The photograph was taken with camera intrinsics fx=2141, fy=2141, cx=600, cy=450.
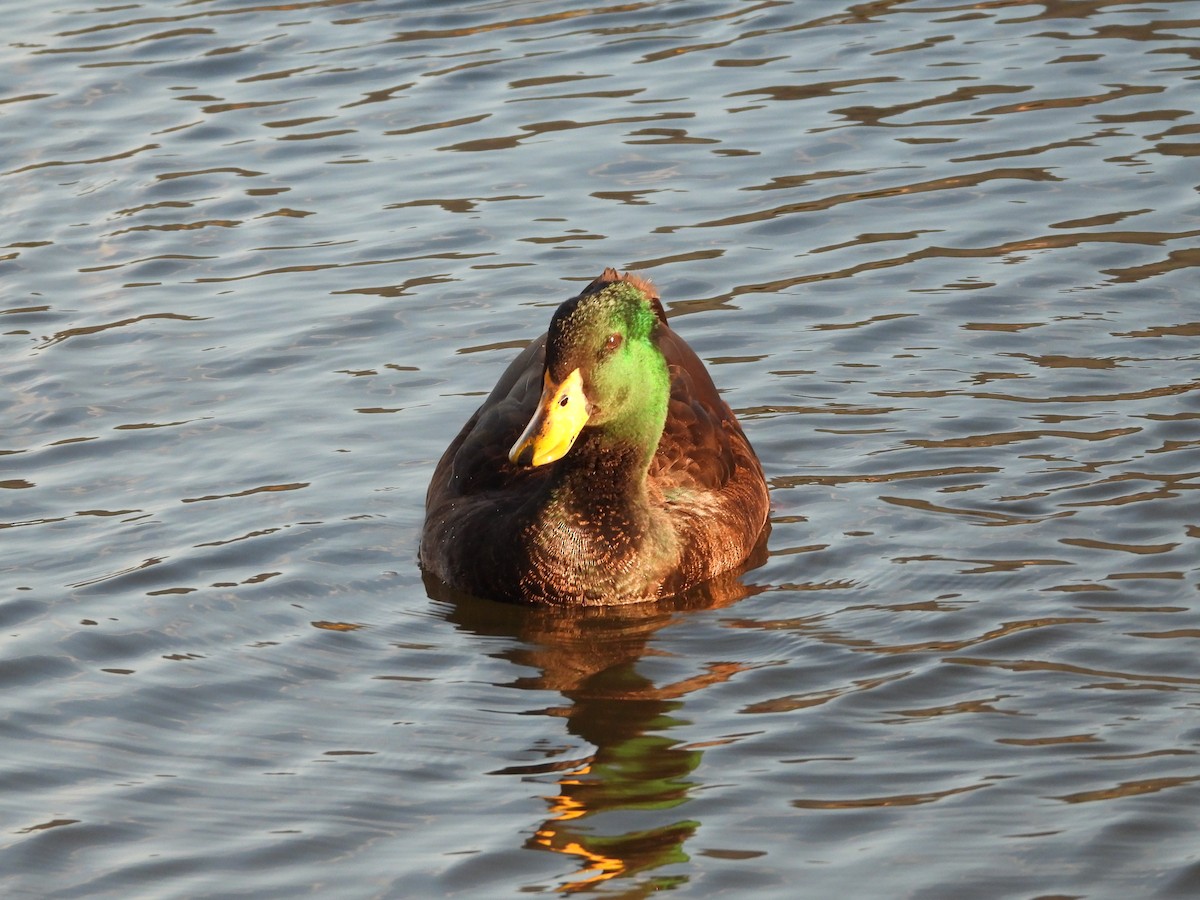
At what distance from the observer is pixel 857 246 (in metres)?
11.6

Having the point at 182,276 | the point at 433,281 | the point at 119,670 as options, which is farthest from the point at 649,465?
the point at 182,276

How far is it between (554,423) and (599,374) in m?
0.29

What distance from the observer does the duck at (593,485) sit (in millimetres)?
8234

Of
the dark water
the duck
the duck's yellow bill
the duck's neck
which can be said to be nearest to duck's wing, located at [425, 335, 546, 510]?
the duck

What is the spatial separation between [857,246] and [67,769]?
5.95 meters

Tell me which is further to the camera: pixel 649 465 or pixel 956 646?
pixel 649 465

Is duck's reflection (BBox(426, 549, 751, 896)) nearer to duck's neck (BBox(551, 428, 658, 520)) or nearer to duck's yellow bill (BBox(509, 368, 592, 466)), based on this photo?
duck's neck (BBox(551, 428, 658, 520))

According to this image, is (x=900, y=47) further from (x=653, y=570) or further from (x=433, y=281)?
(x=653, y=570)

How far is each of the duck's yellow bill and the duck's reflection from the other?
2.28 ft

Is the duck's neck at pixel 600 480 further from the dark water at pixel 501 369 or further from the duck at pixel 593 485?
the dark water at pixel 501 369

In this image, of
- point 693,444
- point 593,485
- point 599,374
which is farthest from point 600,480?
point 693,444

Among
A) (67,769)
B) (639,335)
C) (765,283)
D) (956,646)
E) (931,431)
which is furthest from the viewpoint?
(765,283)

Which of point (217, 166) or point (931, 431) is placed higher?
point (217, 166)

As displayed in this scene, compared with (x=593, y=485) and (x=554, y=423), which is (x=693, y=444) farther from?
(x=554, y=423)
